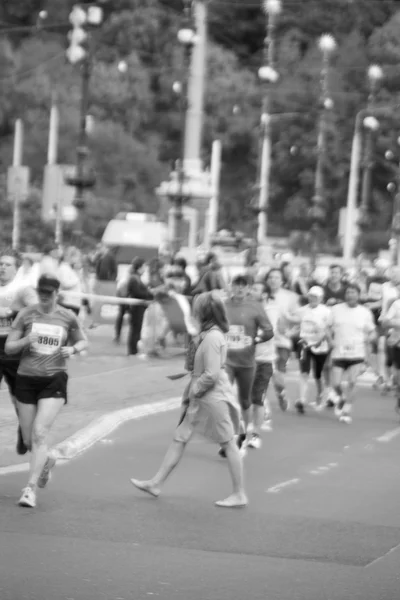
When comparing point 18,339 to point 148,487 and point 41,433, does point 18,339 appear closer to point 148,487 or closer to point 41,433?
point 41,433

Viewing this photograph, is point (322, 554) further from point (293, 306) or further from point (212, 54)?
point (212, 54)

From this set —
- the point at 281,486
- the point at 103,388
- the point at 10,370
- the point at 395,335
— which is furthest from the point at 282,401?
the point at 10,370

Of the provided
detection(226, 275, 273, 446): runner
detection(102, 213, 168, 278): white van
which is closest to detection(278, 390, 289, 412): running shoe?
detection(226, 275, 273, 446): runner

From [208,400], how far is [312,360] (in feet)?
25.6

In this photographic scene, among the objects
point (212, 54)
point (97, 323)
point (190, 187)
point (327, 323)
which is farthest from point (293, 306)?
point (212, 54)

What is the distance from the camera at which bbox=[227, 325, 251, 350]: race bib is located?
14641mm

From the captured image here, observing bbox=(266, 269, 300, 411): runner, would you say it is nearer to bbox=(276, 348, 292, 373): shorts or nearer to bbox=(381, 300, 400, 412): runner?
bbox=(276, 348, 292, 373): shorts

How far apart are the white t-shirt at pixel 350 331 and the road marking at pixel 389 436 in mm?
1405

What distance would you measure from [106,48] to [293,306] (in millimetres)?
62024

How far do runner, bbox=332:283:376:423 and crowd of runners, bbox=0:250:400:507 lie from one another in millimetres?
12

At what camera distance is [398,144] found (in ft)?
269

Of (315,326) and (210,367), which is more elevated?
(210,367)

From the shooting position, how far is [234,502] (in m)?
11.4

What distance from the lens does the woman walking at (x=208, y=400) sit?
11.6 meters
